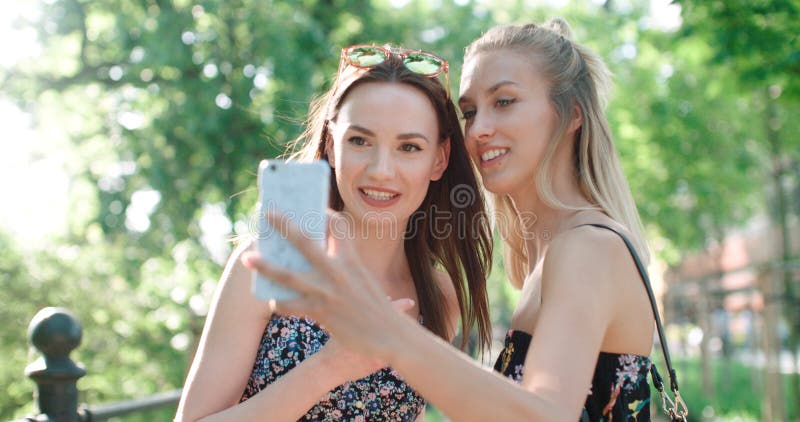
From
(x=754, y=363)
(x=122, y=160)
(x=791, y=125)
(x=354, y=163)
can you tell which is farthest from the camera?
(x=754, y=363)

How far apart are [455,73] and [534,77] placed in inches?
253

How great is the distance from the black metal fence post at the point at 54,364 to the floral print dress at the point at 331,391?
559mm

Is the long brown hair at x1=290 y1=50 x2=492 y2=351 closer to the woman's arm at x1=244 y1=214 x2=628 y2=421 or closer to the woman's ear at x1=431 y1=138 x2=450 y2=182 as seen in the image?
the woman's ear at x1=431 y1=138 x2=450 y2=182

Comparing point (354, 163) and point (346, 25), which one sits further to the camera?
point (346, 25)

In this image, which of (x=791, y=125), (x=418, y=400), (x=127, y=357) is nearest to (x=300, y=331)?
(x=418, y=400)

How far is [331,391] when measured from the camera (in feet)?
8.24

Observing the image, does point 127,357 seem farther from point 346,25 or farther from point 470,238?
point 470,238

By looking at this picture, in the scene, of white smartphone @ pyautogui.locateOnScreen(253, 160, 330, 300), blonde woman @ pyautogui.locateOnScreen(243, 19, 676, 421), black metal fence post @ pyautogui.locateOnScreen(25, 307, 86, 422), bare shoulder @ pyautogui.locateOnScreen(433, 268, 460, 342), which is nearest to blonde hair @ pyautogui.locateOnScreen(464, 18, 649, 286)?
blonde woman @ pyautogui.locateOnScreen(243, 19, 676, 421)

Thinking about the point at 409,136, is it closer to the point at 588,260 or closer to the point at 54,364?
the point at 588,260

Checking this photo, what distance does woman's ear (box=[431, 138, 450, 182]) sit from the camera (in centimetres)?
275

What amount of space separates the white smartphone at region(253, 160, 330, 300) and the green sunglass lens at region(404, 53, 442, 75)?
1395 millimetres

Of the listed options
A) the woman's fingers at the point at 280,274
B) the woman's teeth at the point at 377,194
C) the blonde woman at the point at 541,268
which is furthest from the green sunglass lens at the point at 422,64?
the woman's fingers at the point at 280,274

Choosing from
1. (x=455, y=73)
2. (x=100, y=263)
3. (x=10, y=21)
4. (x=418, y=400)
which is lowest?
(x=418, y=400)

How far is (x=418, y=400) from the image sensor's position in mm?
2668
